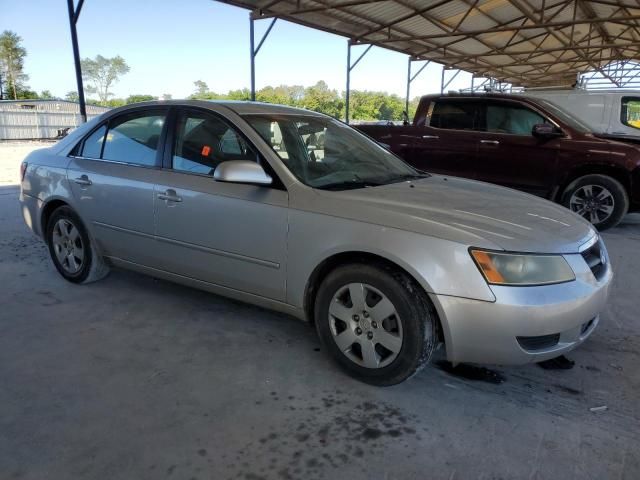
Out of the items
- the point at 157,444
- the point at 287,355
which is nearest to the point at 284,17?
the point at 287,355

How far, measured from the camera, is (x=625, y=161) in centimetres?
614

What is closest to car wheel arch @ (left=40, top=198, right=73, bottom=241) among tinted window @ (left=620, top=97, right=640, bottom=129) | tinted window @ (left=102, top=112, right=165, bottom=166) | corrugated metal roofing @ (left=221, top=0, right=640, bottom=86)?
tinted window @ (left=102, top=112, right=165, bottom=166)

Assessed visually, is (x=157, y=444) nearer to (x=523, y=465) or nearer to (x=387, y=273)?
(x=387, y=273)

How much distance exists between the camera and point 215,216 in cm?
304

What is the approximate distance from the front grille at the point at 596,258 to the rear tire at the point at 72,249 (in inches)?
136

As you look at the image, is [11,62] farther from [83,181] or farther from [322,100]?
[83,181]

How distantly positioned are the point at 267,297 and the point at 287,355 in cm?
38

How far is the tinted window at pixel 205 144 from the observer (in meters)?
3.10

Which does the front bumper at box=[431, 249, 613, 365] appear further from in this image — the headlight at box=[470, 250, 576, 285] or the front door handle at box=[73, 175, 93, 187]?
the front door handle at box=[73, 175, 93, 187]

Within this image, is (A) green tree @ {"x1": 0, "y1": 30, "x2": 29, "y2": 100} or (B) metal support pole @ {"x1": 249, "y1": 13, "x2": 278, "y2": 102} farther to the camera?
(A) green tree @ {"x1": 0, "y1": 30, "x2": 29, "y2": 100}

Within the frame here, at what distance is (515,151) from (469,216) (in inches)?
185

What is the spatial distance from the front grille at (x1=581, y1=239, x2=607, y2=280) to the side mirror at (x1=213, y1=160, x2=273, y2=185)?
1799 millimetres

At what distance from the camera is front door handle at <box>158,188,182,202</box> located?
3.20 meters

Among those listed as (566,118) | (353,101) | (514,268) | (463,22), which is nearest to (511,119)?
(566,118)
